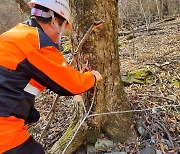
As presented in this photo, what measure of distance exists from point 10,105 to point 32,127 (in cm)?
176

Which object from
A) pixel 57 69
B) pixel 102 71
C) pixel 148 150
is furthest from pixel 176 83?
pixel 57 69

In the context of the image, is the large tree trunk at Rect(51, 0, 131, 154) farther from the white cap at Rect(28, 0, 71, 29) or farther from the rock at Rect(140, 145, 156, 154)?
the white cap at Rect(28, 0, 71, 29)

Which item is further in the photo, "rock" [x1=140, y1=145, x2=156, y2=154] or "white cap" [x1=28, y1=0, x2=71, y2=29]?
"rock" [x1=140, y1=145, x2=156, y2=154]

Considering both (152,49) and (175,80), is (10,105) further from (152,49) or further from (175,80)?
(152,49)

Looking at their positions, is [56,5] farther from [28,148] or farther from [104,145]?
[104,145]

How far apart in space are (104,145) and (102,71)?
78 centimetres

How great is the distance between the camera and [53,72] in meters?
2.17

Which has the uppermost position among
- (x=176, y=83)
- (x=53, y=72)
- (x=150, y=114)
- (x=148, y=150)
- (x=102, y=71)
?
(x=53, y=72)

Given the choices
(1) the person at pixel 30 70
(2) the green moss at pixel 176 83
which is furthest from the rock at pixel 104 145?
(2) the green moss at pixel 176 83

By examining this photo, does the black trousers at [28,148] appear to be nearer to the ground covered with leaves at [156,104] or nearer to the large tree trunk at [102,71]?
the large tree trunk at [102,71]

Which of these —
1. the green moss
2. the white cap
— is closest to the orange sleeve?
the white cap

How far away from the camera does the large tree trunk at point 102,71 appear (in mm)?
2939

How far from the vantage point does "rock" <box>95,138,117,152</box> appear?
A: 3.12 m

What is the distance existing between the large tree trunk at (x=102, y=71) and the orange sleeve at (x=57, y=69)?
69 cm
